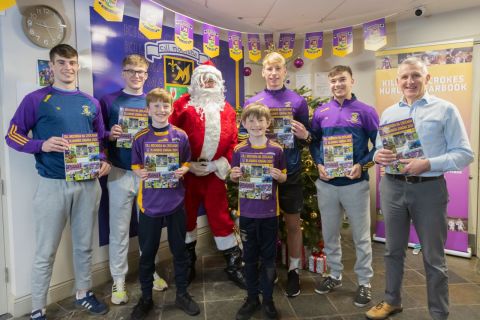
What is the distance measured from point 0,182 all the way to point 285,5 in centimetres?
293

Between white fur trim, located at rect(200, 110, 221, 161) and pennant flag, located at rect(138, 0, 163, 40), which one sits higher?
pennant flag, located at rect(138, 0, 163, 40)

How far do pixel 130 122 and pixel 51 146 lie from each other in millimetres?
585

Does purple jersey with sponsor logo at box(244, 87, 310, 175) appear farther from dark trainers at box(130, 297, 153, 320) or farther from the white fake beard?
dark trainers at box(130, 297, 153, 320)

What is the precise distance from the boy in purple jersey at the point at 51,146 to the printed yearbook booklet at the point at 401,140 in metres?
1.99

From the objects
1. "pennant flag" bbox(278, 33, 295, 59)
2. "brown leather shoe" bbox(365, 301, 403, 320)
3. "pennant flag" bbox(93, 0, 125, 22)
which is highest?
"pennant flag" bbox(278, 33, 295, 59)

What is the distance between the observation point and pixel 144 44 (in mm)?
3324

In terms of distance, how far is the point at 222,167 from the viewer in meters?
2.82

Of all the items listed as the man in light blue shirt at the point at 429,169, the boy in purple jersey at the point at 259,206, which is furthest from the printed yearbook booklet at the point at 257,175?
the man in light blue shirt at the point at 429,169

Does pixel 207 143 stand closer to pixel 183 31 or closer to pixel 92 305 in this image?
pixel 183 31

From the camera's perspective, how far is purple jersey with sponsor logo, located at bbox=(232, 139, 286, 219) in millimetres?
2303

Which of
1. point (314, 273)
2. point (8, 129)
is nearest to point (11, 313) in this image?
point (8, 129)

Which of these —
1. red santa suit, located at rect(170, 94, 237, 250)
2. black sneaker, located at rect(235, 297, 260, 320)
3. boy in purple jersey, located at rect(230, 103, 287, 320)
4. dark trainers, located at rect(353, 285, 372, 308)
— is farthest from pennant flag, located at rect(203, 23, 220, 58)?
dark trainers, located at rect(353, 285, 372, 308)

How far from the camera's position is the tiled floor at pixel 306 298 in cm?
251

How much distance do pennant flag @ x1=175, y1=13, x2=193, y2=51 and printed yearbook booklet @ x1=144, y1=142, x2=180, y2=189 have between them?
4.33ft
